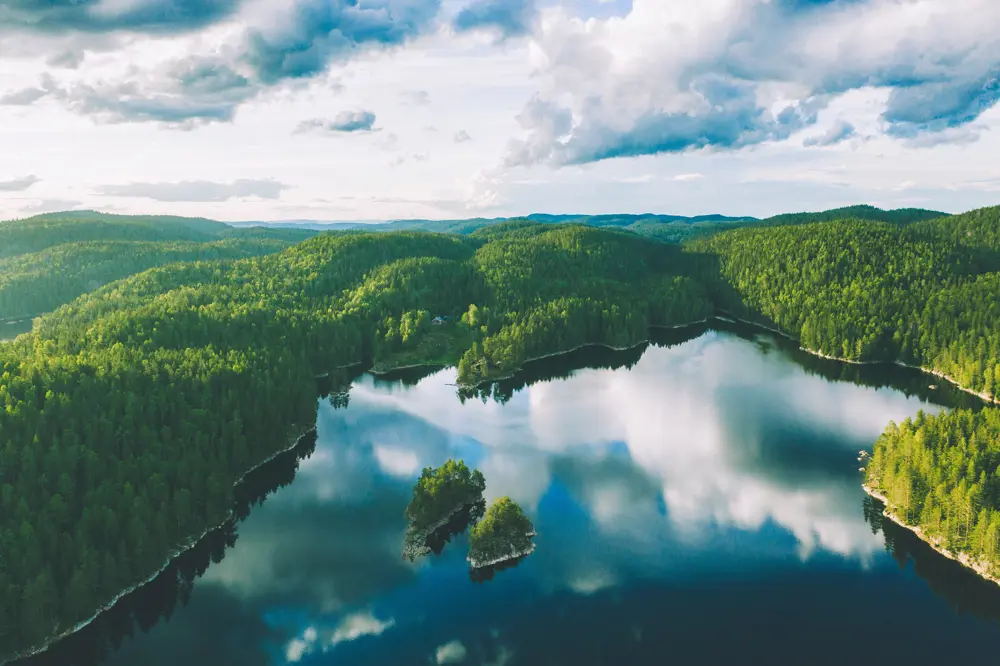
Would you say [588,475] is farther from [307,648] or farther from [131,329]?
[131,329]

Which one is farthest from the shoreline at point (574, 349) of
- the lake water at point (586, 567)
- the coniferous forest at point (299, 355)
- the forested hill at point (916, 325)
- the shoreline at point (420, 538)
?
the shoreline at point (420, 538)

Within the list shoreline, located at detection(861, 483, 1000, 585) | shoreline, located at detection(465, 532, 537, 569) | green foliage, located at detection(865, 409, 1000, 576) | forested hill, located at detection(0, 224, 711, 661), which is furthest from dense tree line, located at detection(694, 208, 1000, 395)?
shoreline, located at detection(465, 532, 537, 569)

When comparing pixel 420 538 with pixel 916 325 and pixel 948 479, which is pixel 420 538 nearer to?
pixel 948 479

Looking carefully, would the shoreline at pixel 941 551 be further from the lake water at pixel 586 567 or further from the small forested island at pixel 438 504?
the small forested island at pixel 438 504

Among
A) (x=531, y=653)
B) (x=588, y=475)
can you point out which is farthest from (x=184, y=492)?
(x=588, y=475)

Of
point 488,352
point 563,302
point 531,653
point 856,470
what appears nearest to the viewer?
point 531,653
